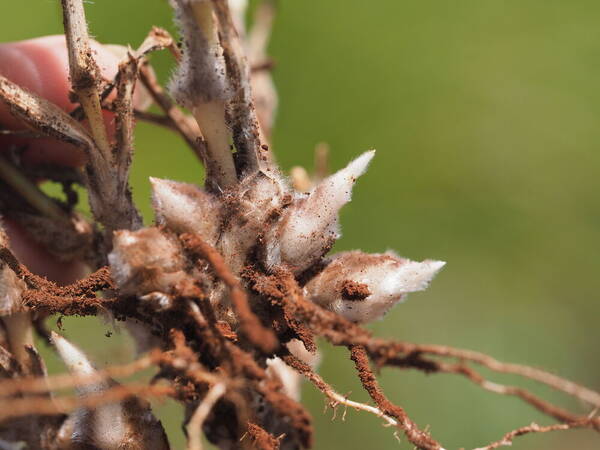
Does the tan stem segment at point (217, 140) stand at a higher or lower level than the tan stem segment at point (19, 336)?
higher

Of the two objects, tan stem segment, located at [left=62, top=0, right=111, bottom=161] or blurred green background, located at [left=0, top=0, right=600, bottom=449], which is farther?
blurred green background, located at [left=0, top=0, right=600, bottom=449]

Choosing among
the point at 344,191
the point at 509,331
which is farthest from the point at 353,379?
the point at 344,191

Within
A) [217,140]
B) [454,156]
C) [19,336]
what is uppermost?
[454,156]

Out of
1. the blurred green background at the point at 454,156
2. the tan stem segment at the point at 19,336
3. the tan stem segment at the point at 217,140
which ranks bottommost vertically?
the tan stem segment at the point at 19,336

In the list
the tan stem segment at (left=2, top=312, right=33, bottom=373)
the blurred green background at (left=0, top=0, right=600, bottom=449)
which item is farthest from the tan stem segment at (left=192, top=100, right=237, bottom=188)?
the blurred green background at (left=0, top=0, right=600, bottom=449)

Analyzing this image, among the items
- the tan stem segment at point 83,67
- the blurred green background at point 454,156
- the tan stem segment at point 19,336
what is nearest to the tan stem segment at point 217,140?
the tan stem segment at point 83,67

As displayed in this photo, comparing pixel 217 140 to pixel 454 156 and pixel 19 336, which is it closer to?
pixel 19 336

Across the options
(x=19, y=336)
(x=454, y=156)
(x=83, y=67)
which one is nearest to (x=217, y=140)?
(x=83, y=67)

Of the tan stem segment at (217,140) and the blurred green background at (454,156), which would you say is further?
the blurred green background at (454,156)

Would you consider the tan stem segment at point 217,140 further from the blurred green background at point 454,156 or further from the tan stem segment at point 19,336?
the blurred green background at point 454,156

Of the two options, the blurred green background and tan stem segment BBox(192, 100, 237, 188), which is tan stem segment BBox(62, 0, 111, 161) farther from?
the blurred green background
